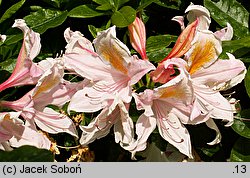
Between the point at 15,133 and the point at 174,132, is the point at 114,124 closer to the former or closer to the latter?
the point at 174,132

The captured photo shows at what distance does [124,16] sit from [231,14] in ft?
1.33

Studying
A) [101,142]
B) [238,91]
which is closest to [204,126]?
[238,91]

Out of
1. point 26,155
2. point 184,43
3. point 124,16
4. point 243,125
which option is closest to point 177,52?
point 184,43

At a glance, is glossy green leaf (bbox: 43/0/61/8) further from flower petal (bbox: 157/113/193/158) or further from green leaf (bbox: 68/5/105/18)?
flower petal (bbox: 157/113/193/158)

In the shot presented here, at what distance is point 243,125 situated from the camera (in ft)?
6.29

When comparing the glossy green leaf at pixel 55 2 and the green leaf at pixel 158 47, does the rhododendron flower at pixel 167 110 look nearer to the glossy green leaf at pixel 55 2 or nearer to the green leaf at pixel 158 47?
the green leaf at pixel 158 47

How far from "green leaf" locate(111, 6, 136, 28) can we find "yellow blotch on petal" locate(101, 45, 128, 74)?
19 cm

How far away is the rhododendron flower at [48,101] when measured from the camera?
163 centimetres

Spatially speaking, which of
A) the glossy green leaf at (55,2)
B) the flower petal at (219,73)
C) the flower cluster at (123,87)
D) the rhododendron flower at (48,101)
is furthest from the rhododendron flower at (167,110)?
the glossy green leaf at (55,2)

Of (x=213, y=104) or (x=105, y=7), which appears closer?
(x=213, y=104)

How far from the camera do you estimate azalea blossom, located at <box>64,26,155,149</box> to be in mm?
1654

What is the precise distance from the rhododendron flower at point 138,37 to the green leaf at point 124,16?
0.02m

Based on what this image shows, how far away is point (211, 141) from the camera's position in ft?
6.56

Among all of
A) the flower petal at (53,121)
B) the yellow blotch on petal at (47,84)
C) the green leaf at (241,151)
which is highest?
the yellow blotch on petal at (47,84)
